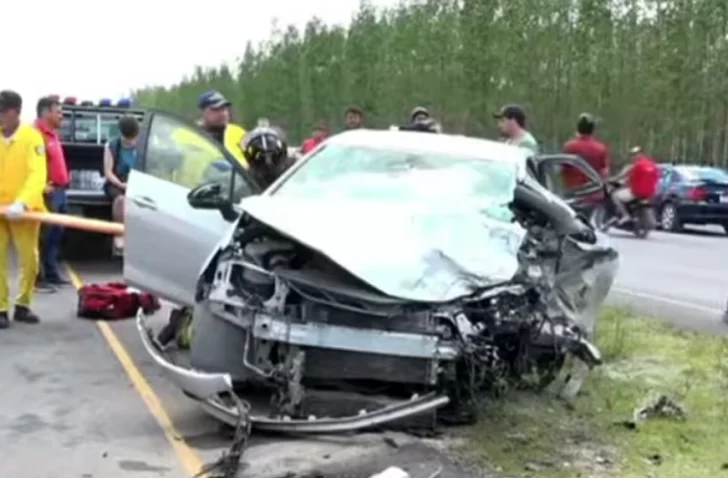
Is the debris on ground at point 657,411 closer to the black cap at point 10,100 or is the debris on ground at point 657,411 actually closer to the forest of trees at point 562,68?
the black cap at point 10,100

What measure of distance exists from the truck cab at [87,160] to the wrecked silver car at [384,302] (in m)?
7.45

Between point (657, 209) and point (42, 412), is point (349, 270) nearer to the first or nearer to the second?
A: point (42, 412)

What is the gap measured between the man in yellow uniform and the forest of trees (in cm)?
2863

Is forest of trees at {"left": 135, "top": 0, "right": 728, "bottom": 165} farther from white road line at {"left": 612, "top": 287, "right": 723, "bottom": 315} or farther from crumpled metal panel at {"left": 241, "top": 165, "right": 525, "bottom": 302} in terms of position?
crumpled metal panel at {"left": 241, "top": 165, "right": 525, "bottom": 302}

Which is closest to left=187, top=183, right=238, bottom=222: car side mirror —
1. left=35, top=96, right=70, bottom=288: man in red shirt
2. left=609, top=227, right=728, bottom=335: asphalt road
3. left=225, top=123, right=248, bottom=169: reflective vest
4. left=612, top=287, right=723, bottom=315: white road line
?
left=225, top=123, right=248, bottom=169: reflective vest

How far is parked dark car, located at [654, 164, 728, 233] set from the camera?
3284 centimetres

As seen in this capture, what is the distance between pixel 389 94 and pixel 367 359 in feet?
141

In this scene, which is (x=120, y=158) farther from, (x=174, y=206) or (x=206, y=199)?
(x=206, y=199)

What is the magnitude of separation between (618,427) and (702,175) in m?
26.1

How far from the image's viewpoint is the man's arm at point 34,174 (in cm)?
1138

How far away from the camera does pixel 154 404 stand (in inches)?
336

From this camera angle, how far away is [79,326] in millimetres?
11719

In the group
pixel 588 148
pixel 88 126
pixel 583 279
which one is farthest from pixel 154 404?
pixel 88 126

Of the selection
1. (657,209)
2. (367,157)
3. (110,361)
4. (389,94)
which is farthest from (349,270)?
(389,94)
